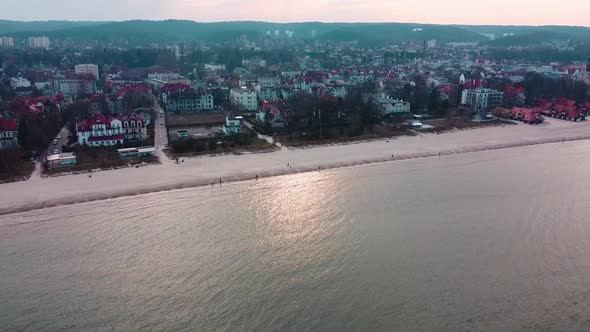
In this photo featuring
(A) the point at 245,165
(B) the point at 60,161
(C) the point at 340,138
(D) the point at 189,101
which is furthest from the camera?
(D) the point at 189,101

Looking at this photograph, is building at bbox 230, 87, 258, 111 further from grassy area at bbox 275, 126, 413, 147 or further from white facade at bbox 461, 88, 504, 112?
white facade at bbox 461, 88, 504, 112

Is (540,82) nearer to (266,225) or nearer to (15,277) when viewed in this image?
(266,225)

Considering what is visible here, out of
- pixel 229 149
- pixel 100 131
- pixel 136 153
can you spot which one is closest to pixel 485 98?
pixel 229 149

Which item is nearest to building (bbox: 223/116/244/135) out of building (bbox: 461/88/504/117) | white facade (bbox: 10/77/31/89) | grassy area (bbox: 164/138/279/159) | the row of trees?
grassy area (bbox: 164/138/279/159)

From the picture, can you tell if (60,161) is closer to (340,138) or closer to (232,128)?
(232,128)

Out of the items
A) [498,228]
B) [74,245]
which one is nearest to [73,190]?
[74,245]

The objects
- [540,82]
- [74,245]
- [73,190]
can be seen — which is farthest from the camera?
[540,82]

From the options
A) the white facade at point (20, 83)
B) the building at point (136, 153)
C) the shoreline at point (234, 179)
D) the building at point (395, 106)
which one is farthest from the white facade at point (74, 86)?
the shoreline at point (234, 179)
